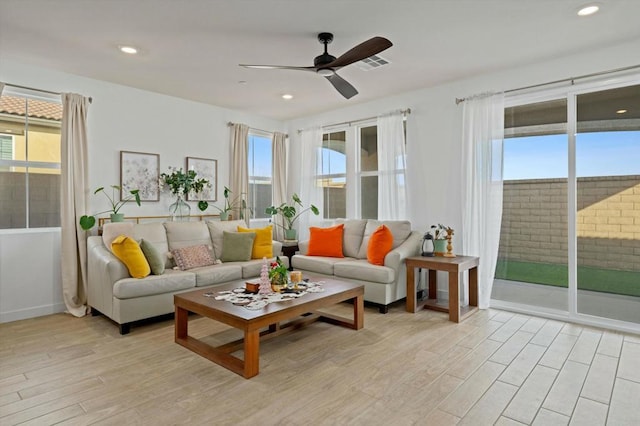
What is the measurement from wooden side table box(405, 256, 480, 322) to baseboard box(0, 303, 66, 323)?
3.96 m

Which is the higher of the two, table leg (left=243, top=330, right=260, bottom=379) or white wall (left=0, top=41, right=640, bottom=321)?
white wall (left=0, top=41, right=640, bottom=321)

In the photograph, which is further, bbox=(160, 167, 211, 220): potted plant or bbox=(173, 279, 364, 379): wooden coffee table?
bbox=(160, 167, 211, 220): potted plant

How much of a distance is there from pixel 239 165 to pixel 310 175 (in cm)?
121

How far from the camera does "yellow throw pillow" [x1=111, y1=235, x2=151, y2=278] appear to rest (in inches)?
140

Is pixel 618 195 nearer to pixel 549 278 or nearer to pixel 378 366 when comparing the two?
pixel 549 278

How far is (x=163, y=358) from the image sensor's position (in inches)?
113

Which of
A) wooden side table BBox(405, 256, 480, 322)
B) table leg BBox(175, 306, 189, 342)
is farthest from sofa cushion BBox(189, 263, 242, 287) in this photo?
wooden side table BBox(405, 256, 480, 322)

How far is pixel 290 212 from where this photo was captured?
5992 millimetres

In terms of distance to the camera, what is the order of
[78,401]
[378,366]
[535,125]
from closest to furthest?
[78,401], [378,366], [535,125]

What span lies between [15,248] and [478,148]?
524cm

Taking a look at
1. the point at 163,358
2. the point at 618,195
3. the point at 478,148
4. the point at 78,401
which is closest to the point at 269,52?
the point at 478,148

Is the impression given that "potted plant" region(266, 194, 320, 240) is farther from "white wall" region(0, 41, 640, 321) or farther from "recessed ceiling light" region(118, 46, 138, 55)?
"recessed ceiling light" region(118, 46, 138, 55)

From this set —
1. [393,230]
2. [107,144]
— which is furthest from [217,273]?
[393,230]

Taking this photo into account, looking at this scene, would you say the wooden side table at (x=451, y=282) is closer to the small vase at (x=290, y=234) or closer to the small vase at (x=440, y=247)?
the small vase at (x=440, y=247)
